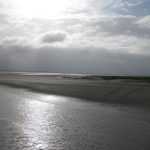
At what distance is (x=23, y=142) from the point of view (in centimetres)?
1122

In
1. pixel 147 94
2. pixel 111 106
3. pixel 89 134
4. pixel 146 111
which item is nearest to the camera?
pixel 89 134

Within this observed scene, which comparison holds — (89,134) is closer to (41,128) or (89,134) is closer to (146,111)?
(41,128)

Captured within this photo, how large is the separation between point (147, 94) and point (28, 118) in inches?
538

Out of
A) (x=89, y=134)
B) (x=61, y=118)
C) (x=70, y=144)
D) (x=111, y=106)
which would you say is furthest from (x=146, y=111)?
(x=70, y=144)

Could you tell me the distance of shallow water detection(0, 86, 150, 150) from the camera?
36.6 feet

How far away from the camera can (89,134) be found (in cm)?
1282

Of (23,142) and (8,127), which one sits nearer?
(23,142)

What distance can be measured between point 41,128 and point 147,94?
14.9 m

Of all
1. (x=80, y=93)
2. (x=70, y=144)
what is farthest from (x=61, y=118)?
(x=80, y=93)

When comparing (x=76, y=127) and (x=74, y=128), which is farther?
(x=76, y=127)

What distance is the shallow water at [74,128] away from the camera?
1116cm

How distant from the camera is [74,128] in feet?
45.6

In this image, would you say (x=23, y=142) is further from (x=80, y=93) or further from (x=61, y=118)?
(x=80, y=93)

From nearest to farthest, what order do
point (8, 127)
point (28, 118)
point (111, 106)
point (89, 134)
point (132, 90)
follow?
1. point (89, 134)
2. point (8, 127)
3. point (28, 118)
4. point (111, 106)
5. point (132, 90)
